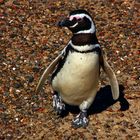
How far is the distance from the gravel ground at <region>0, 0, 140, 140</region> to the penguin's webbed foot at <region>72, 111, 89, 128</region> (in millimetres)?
52

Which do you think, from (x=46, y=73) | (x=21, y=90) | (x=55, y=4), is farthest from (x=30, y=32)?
(x=46, y=73)

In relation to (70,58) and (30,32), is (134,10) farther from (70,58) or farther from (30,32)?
(70,58)

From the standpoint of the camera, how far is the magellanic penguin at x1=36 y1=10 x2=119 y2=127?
4758 mm

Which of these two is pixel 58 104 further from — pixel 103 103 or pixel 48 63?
pixel 48 63

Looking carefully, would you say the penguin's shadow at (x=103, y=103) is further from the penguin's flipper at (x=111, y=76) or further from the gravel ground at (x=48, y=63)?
the penguin's flipper at (x=111, y=76)

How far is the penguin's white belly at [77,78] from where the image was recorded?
189 inches

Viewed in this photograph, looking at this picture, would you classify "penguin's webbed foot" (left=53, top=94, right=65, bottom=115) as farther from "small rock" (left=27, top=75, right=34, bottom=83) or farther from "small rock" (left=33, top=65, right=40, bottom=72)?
"small rock" (left=33, top=65, right=40, bottom=72)

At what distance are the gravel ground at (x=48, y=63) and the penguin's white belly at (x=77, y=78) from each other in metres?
0.34

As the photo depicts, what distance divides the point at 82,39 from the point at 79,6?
8.57 feet

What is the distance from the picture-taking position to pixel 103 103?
18.5 feet

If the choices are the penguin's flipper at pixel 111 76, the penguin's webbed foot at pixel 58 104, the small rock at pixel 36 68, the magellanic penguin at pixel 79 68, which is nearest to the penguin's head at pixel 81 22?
the magellanic penguin at pixel 79 68

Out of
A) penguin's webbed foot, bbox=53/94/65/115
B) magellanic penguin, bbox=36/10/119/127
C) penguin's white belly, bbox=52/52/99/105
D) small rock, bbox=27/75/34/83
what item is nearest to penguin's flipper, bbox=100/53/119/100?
magellanic penguin, bbox=36/10/119/127

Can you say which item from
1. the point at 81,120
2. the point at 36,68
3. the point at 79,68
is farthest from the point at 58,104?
the point at 36,68

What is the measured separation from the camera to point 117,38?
22.0 ft
